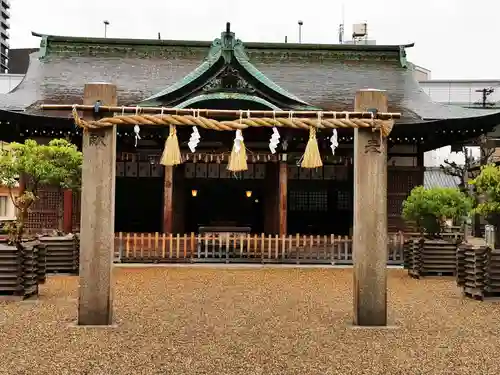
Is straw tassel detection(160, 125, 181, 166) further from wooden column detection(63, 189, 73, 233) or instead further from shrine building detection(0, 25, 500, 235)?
wooden column detection(63, 189, 73, 233)

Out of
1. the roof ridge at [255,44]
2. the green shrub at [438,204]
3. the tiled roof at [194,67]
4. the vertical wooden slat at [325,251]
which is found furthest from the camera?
the roof ridge at [255,44]

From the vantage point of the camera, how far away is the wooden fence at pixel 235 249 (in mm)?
17188

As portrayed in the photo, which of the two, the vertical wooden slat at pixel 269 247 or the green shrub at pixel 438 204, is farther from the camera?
the vertical wooden slat at pixel 269 247

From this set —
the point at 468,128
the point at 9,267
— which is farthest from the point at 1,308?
the point at 468,128

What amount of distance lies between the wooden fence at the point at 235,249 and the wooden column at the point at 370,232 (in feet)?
29.3

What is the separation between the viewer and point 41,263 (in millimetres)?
12273

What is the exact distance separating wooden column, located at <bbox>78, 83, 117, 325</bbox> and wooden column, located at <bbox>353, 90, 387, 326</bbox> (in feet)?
11.7

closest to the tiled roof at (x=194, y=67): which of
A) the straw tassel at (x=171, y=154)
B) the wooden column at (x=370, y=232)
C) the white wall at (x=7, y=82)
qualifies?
the wooden column at (x=370, y=232)

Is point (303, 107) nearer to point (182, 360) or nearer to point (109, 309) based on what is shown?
point (109, 309)

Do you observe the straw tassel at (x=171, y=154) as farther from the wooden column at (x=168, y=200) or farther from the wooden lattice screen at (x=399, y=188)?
the wooden lattice screen at (x=399, y=188)

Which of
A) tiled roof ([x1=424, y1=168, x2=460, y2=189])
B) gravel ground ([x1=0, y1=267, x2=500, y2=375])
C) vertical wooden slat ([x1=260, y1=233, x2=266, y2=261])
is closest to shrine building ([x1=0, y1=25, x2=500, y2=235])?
vertical wooden slat ([x1=260, y1=233, x2=266, y2=261])

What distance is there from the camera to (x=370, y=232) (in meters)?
8.12

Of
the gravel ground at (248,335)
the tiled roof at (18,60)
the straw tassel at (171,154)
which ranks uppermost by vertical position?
the tiled roof at (18,60)

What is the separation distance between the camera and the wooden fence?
56.4ft
